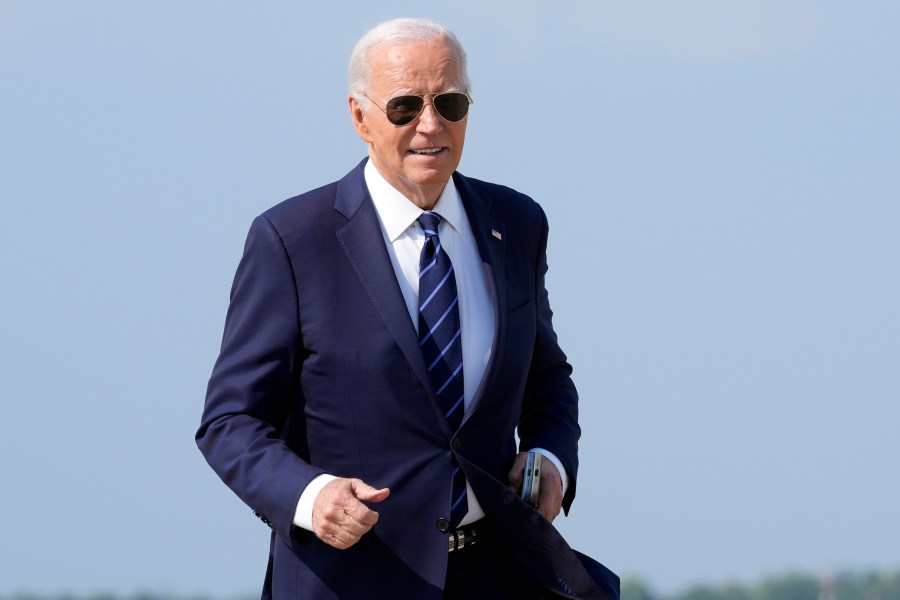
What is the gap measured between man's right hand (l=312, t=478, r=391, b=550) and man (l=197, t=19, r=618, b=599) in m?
0.13

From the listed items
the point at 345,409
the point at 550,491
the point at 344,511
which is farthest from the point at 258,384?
the point at 550,491

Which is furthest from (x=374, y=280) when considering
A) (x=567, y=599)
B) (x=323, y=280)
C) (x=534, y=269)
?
(x=567, y=599)

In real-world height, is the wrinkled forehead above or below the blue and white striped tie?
above

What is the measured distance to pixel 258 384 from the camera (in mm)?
3518

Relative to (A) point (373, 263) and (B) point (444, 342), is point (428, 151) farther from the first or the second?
(B) point (444, 342)

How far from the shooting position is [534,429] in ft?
13.0

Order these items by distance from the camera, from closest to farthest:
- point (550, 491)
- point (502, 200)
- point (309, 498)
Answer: point (309, 498) < point (550, 491) < point (502, 200)

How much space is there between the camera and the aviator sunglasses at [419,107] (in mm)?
3568

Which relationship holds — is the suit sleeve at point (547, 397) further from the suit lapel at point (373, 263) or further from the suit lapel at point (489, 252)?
the suit lapel at point (373, 263)

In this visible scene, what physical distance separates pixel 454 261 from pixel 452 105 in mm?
366

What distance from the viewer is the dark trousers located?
3596 millimetres

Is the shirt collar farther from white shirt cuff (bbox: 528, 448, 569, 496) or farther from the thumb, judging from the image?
the thumb

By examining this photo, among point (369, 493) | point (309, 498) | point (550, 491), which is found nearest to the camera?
point (369, 493)

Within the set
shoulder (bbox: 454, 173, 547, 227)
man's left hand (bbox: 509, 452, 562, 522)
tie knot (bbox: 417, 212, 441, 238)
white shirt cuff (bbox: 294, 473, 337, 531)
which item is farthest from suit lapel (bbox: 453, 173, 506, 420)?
white shirt cuff (bbox: 294, 473, 337, 531)
